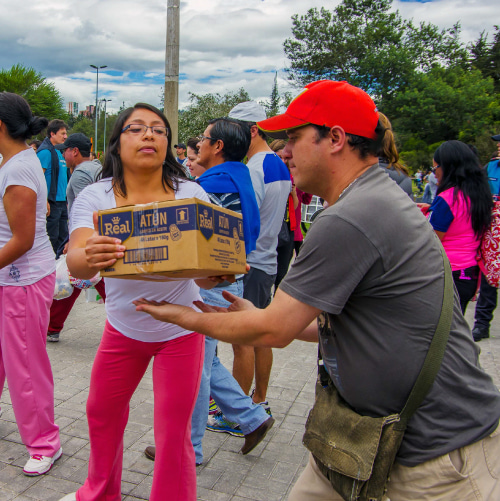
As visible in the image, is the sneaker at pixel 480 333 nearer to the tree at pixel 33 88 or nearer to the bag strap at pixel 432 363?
the bag strap at pixel 432 363

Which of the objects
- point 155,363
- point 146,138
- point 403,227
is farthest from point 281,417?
point 403,227

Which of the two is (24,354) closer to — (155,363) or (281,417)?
(155,363)

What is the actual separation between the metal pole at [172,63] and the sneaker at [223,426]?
6.92m

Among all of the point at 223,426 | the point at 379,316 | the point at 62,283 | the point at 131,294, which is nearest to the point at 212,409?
the point at 223,426

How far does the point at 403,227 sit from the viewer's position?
1513 millimetres

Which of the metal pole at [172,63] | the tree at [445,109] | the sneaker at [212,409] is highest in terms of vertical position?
Answer: the tree at [445,109]

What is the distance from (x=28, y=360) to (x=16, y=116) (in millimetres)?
1479

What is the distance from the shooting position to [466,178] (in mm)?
4695

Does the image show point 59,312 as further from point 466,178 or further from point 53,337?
A: point 466,178

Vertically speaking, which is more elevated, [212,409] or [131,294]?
[131,294]

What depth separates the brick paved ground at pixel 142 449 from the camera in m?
3.01

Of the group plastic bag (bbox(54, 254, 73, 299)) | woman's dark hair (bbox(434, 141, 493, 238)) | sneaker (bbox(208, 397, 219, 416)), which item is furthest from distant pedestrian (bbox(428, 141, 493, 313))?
plastic bag (bbox(54, 254, 73, 299))

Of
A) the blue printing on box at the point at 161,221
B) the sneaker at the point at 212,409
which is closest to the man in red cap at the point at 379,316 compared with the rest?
the blue printing on box at the point at 161,221

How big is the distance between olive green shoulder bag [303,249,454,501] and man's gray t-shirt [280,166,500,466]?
3 cm
